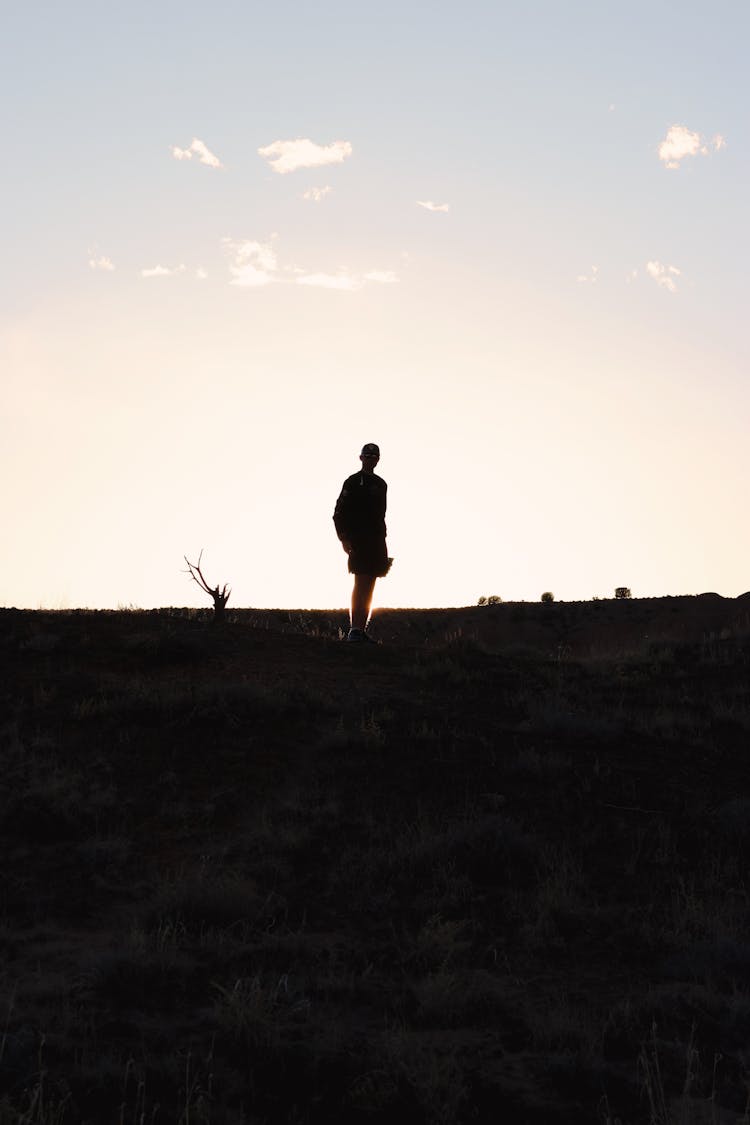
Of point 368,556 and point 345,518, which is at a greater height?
point 345,518

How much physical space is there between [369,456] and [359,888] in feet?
28.1

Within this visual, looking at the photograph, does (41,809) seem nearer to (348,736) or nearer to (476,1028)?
(348,736)

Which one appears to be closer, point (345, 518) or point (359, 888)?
point (359, 888)

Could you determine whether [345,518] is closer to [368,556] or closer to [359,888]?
[368,556]

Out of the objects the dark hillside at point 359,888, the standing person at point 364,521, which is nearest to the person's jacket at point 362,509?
the standing person at point 364,521

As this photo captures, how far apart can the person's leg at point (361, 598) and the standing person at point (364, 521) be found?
0.04ft

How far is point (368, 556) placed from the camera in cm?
1523

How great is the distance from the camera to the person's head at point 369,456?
49.7ft

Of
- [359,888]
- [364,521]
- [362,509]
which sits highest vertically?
[362,509]

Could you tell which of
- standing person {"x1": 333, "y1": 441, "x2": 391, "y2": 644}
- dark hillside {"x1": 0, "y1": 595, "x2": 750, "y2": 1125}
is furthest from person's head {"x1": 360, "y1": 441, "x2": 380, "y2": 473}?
dark hillside {"x1": 0, "y1": 595, "x2": 750, "y2": 1125}

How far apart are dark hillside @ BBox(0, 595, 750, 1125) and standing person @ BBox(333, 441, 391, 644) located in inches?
57.9

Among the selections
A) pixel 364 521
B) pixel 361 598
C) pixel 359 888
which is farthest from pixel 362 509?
pixel 359 888

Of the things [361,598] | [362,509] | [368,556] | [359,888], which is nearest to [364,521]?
[362,509]

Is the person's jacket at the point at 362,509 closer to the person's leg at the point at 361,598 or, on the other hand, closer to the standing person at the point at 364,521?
the standing person at the point at 364,521
